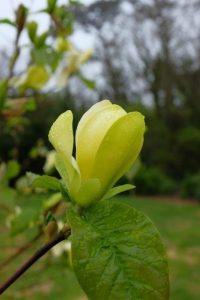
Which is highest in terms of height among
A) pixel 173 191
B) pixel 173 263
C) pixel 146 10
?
pixel 146 10

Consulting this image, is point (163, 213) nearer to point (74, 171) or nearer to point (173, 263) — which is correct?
point (173, 263)

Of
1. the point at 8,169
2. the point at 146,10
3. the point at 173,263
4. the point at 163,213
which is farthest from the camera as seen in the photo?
the point at 146,10

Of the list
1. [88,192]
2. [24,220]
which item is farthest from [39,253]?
[24,220]

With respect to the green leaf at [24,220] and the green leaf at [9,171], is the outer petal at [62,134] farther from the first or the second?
the green leaf at [9,171]

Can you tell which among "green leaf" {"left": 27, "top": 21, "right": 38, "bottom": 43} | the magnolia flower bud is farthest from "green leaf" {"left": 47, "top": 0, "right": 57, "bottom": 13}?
the magnolia flower bud

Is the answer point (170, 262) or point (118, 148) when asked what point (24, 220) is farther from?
point (170, 262)

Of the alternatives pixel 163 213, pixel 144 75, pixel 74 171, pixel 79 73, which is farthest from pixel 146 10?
pixel 74 171

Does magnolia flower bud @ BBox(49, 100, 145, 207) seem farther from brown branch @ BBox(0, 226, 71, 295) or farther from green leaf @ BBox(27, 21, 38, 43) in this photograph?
green leaf @ BBox(27, 21, 38, 43)
